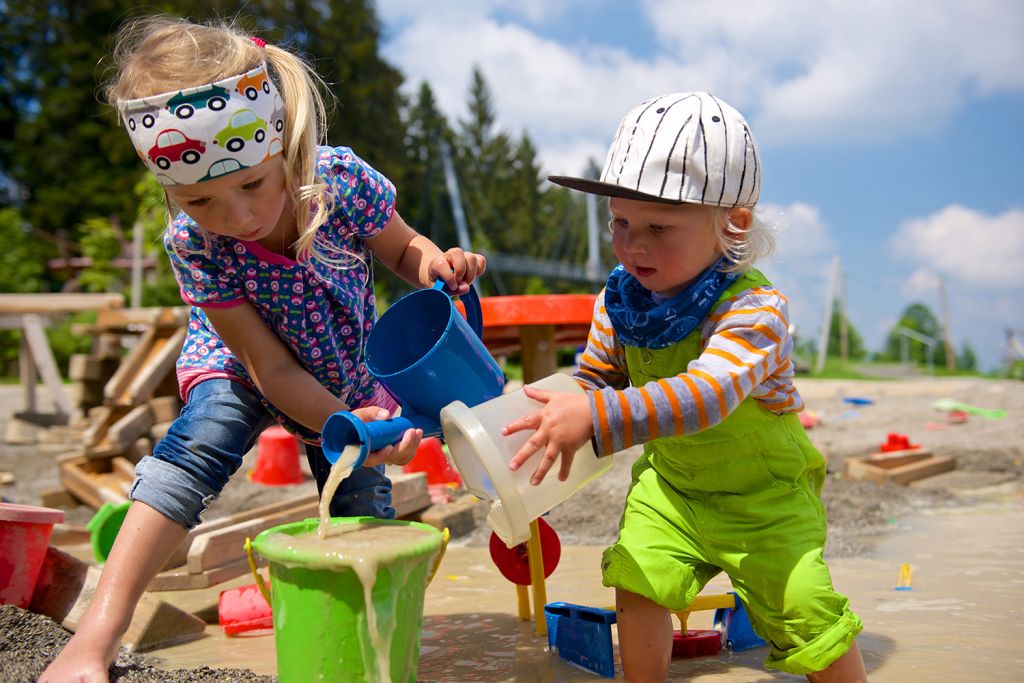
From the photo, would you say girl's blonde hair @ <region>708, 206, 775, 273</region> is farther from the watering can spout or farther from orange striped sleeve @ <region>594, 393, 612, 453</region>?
the watering can spout

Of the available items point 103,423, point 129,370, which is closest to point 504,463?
point 103,423

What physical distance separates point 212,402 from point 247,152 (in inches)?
24.7

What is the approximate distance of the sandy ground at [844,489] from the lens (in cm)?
204

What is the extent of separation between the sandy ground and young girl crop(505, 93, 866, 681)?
934mm

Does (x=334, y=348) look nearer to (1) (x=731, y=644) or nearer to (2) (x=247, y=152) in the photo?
(2) (x=247, y=152)

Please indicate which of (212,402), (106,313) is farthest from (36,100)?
(212,402)

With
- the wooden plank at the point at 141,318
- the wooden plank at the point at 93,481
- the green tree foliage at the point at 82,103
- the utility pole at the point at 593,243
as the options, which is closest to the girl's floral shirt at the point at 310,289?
the wooden plank at the point at 93,481

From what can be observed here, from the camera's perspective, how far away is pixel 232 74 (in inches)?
78.0

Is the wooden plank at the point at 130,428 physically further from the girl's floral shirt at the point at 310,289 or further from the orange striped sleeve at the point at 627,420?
the orange striped sleeve at the point at 627,420

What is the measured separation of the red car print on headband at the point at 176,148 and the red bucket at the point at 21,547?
927 millimetres

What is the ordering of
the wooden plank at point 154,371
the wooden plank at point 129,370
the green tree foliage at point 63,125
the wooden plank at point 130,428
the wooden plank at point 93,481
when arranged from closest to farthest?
the wooden plank at point 93,481 < the wooden plank at point 130,428 < the wooden plank at point 154,371 < the wooden plank at point 129,370 < the green tree foliage at point 63,125

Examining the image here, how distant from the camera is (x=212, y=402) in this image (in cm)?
222

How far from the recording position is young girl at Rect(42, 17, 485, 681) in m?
1.93

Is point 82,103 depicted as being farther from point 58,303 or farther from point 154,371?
point 154,371
